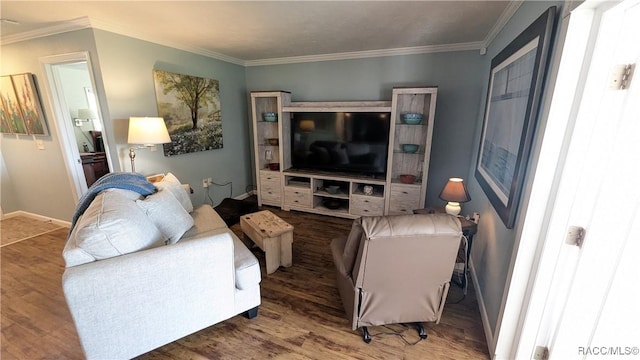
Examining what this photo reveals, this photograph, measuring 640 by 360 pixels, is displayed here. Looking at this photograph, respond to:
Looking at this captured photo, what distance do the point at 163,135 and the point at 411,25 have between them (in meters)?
2.63

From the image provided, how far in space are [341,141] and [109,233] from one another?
270 cm

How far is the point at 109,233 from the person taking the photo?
138 cm

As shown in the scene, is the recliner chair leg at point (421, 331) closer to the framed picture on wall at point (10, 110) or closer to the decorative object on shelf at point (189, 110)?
the decorative object on shelf at point (189, 110)

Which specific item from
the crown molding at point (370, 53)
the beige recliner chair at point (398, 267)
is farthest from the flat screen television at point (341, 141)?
the beige recliner chair at point (398, 267)

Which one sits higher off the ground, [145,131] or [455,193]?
[145,131]

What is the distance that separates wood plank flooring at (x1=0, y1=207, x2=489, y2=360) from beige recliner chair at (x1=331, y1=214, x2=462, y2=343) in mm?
126

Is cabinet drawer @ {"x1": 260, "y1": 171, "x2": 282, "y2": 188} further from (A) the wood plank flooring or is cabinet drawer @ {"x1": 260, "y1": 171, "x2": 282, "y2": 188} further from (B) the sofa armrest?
(B) the sofa armrest

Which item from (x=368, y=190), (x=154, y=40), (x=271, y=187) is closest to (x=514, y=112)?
(x=368, y=190)

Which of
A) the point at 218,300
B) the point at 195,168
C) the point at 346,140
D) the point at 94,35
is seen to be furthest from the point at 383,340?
the point at 94,35

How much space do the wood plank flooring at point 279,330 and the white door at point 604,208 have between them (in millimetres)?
653

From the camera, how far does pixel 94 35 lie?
7.85ft

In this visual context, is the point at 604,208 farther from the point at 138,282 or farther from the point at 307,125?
the point at 307,125

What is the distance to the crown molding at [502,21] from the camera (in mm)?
1849

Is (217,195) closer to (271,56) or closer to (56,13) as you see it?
(271,56)
